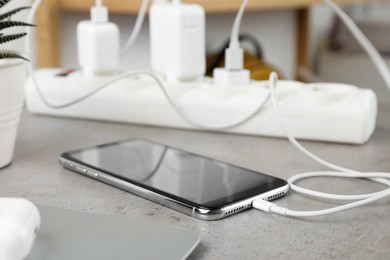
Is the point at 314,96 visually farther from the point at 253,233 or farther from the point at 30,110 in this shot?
the point at 30,110

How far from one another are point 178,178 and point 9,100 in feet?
0.68

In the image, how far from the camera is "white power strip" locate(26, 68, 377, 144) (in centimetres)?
67

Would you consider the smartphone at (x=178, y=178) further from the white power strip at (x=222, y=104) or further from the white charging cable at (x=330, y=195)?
the white power strip at (x=222, y=104)

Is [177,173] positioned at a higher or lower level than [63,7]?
lower

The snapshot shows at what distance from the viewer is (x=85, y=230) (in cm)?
40

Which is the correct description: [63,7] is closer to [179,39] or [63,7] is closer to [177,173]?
[179,39]

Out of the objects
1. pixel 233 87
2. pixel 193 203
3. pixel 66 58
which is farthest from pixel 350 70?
pixel 193 203

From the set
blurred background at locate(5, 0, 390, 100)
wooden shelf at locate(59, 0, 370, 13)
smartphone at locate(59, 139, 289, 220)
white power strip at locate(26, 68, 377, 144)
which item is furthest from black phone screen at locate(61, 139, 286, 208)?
wooden shelf at locate(59, 0, 370, 13)

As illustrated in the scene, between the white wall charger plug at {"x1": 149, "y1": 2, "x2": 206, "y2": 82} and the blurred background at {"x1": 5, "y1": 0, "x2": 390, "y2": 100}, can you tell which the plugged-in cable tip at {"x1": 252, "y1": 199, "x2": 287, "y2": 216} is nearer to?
the white wall charger plug at {"x1": 149, "y1": 2, "x2": 206, "y2": 82}

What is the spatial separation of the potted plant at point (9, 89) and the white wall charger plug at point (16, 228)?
223mm

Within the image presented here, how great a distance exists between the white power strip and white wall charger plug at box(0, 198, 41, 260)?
398mm

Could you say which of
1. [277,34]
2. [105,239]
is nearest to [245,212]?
[105,239]

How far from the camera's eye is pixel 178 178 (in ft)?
1.66

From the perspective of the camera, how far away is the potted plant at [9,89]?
21.8 inches
